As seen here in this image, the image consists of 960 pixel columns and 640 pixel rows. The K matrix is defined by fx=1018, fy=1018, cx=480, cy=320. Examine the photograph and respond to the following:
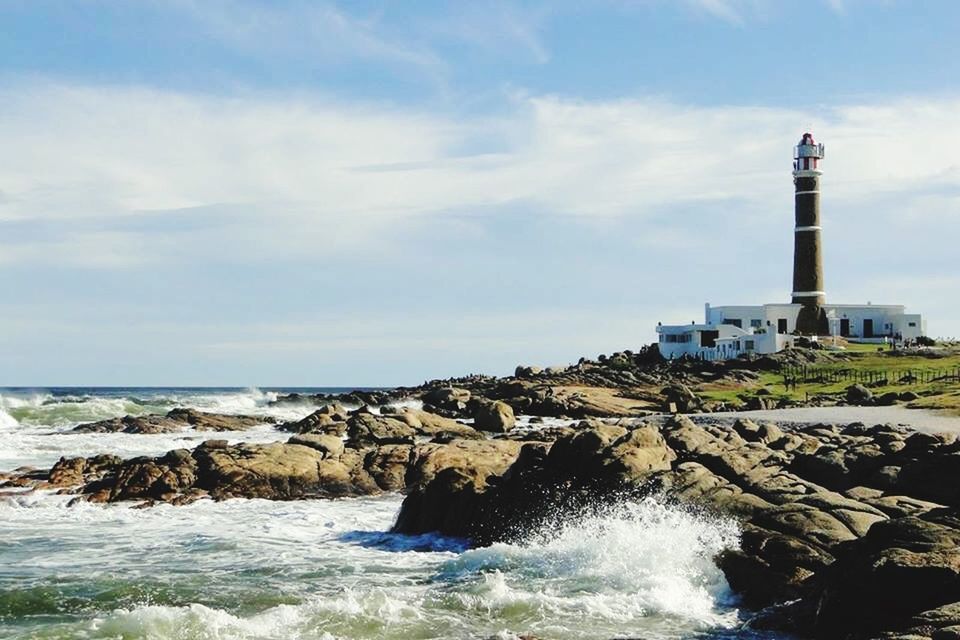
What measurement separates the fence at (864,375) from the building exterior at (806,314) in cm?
1578

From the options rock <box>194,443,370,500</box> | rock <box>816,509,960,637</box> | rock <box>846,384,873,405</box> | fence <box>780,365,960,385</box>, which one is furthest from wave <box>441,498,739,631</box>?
fence <box>780,365,960,385</box>

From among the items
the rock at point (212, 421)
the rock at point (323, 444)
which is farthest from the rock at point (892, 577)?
Result: the rock at point (212, 421)

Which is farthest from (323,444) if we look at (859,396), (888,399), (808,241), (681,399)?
(808,241)

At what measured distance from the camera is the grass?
50625 mm

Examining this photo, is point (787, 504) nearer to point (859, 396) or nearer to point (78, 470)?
point (78, 470)

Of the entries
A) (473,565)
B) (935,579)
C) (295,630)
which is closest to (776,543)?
(935,579)

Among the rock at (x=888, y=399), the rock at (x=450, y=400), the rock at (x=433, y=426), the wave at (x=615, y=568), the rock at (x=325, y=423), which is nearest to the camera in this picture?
the wave at (x=615, y=568)

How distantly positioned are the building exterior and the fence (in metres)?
15.8

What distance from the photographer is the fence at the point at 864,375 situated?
58.8m

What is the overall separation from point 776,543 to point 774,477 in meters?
4.29

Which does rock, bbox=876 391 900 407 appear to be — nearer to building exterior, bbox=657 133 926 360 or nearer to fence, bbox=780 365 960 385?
fence, bbox=780 365 960 385

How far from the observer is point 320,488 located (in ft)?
92.1

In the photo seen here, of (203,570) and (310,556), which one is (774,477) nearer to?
(310,556)

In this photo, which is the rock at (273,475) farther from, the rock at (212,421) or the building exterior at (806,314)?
the building exterior at (806,314)
